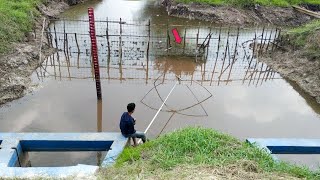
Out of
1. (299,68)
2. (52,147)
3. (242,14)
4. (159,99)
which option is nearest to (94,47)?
(159,99)

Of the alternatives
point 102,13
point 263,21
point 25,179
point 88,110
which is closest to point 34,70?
point 88,110

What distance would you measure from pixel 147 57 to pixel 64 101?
15.1ft

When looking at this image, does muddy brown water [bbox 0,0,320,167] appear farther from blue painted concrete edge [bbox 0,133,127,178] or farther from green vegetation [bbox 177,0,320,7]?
green vegetation [bbox 177,0,320,7]

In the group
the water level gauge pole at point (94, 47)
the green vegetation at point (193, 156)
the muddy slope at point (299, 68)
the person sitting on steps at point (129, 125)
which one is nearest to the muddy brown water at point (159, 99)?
the muddy slope at point (299, 68)

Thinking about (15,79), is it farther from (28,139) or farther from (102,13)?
(102,13)

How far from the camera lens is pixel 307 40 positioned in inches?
570

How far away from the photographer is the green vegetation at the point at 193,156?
6.38 meters

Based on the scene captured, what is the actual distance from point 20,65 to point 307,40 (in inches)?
465

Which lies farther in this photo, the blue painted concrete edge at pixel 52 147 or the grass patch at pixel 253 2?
the grass patch at pixel 253 2

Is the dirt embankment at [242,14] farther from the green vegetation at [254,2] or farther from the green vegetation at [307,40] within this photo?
the green vegetation at [307,40]

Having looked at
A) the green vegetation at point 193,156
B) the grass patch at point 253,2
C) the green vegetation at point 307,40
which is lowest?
the green vegetation at point 193,156

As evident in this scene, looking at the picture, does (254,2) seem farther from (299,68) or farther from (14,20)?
(14,20)

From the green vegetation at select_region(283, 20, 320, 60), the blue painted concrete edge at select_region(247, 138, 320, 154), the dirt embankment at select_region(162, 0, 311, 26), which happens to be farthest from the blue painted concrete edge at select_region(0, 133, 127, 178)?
the dirt embankment at select_region(162, 0, 311, 26)

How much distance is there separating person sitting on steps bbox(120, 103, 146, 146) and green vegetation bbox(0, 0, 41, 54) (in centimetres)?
738
